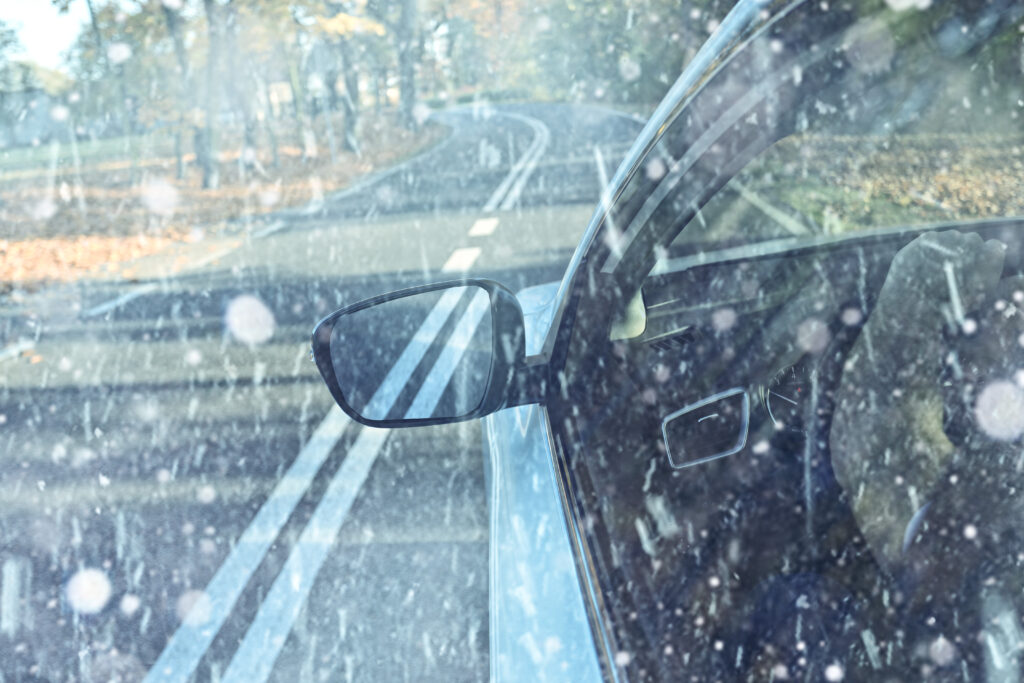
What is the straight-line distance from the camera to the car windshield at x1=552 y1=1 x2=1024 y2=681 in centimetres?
120

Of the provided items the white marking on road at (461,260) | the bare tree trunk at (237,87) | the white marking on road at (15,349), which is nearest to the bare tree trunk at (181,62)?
the bare tree trunk at (237,87)

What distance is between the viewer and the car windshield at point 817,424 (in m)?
1.20

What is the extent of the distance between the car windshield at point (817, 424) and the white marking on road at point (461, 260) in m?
7.52

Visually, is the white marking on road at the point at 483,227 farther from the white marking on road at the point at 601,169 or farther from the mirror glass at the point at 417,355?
the mirror glass at the point at 417,355

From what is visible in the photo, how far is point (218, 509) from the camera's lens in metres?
3.93

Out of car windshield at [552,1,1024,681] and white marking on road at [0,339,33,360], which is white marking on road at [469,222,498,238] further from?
car windshield at [552,1,1024,681]

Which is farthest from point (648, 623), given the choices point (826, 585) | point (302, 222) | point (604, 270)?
point (302, 222)

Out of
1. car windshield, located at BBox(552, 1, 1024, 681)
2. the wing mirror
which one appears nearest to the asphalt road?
the wing mirror

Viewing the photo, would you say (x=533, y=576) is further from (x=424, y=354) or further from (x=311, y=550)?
(x=424, y=354)

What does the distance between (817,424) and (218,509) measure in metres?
3.16

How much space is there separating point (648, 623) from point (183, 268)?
33.0ft

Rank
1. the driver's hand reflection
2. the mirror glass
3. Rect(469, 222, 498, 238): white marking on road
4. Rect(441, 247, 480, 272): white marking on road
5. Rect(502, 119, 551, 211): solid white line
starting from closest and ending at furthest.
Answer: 1. the driver's hand reflection
2. the mirror glass
3. Rect(441, 247, 480, 272): white marking on road
4. Rect(469, 222, 498, 238): white marking on road
5. Rect(502, 119, 551, 211): solid white line

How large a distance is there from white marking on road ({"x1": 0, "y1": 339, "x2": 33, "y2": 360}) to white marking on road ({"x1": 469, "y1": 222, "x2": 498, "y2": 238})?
578cm

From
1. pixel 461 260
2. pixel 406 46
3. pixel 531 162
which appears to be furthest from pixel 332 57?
pixel 461 260
